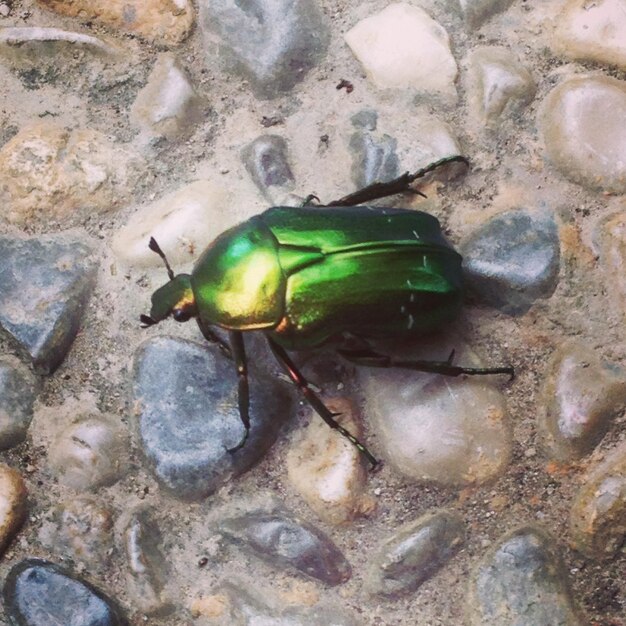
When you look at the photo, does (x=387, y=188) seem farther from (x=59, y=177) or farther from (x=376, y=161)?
(x=59, y=177)

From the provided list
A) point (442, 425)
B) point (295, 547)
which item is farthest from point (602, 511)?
point (295, 547)

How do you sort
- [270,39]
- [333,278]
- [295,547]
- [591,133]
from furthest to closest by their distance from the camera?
[270,39]
[591,133]
[295,547]
[333,278]

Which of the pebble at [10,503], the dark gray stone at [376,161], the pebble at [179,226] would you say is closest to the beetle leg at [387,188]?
the dark gray stone at [376,161]

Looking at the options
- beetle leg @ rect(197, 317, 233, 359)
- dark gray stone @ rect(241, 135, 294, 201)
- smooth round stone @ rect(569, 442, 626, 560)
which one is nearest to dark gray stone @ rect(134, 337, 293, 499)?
beetle leg @ rect(197, 317, 233, 359)

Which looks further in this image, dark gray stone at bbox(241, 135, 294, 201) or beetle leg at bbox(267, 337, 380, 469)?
dark gray stone at bbox(241, 135, 294, 201)

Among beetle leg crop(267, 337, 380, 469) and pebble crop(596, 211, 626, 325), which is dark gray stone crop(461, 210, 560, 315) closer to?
pebble crop(596, 211, 626, 325)

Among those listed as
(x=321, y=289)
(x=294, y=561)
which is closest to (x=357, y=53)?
(x=321, y=289)

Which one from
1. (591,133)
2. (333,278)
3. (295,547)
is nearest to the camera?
(333,278)
